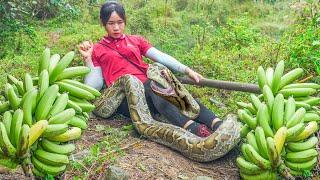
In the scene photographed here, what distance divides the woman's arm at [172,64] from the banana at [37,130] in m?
2.37

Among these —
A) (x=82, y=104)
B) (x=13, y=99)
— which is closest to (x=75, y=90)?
(x=82, y=104)

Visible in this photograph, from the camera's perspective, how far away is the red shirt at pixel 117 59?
5.36 m

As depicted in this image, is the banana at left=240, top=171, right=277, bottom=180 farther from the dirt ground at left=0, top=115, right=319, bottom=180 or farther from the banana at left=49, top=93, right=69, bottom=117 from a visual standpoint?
Result: the banana at left=49, top=93, right=69, bottom=117

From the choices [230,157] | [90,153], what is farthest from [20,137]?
[230,157]

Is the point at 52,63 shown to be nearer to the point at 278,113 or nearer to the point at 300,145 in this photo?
the point at 278,113

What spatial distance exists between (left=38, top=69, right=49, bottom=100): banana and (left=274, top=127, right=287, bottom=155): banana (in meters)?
1.70

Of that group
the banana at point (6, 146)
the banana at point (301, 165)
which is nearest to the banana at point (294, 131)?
the banana at point (301, 165)

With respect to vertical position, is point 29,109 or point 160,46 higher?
point 29,109

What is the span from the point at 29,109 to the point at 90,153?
108cm

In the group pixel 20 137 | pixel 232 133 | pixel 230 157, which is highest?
pixel 20 137

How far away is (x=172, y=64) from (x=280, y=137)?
6.74ft

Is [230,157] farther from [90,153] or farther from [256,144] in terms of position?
[90,153]

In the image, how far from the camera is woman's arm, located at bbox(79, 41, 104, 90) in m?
5.23

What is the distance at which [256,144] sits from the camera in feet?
12.2
